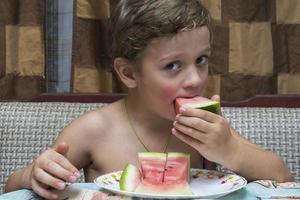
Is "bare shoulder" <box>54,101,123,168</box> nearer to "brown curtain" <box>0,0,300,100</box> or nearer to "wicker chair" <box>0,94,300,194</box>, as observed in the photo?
"wicker chair" <box>0,94,300,194</box>

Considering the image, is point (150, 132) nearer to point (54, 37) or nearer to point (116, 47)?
point (116, 47)

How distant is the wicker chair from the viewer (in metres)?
1.52

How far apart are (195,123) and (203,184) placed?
118 mm

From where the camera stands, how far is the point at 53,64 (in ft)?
6.05

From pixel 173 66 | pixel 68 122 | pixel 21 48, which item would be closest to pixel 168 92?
pixel 173 66

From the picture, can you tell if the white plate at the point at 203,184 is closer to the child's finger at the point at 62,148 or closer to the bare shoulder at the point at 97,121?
the child's finger at the point at 62,148

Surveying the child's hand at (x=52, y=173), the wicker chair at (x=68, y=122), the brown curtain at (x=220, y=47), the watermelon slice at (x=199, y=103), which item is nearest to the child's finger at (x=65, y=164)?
the child's hand at (x=52, y=173)

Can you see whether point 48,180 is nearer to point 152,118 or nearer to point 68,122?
point 152,118

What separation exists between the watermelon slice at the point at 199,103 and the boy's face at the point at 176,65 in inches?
0.7

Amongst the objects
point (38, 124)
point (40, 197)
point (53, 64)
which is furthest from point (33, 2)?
point (40, 197)

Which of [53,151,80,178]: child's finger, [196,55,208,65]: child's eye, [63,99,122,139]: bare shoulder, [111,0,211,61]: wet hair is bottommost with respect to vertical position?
[53,151,80,178]: child's finger

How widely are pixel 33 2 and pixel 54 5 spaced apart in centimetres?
10

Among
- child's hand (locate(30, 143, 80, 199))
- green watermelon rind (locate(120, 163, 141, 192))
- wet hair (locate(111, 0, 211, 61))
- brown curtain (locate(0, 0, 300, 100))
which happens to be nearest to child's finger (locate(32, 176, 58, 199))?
child's hand (locate(30, 143, 80, 199))

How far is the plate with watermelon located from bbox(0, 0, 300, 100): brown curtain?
0.76 meters
